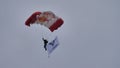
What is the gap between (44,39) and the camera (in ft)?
134

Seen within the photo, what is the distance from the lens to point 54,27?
1570 inches

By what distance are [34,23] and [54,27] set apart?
4.51 feet

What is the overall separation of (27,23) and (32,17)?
482 millimetres

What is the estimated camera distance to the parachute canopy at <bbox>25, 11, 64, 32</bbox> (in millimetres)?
40000

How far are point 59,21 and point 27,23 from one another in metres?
1.99

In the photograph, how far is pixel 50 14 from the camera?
40406 mm

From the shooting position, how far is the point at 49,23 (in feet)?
132

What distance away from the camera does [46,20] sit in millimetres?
40500

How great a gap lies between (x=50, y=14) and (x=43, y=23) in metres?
0.70

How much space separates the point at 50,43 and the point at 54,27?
53.1 inches

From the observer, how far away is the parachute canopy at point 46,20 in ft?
131

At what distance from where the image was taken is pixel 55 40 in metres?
40.8

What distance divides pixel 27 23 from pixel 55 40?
2013 millimetres

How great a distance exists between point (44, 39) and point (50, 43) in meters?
0.44
